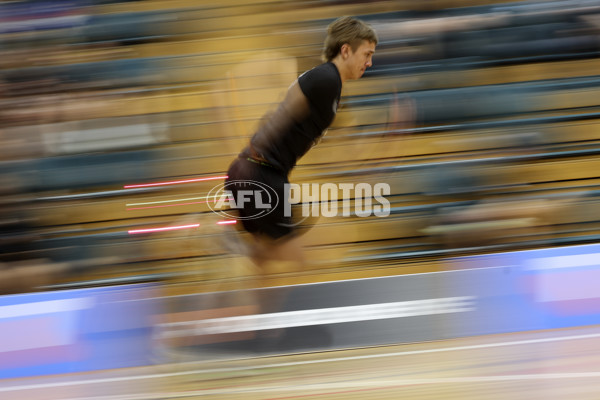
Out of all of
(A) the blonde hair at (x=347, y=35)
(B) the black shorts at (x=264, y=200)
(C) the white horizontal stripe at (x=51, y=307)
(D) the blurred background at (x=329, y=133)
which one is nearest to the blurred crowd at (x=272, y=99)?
(D) the blurred background at (x=329, y=133)

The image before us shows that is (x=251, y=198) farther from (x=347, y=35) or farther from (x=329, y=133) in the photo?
(x=329, y=133)

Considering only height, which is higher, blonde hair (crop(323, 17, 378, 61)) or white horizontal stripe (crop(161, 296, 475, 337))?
blonde hair (crop(323, 17, 378, 61))

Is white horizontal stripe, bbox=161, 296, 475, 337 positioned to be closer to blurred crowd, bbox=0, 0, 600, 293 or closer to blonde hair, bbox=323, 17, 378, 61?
blurred crowd, bbox=0, 0, 600, 293

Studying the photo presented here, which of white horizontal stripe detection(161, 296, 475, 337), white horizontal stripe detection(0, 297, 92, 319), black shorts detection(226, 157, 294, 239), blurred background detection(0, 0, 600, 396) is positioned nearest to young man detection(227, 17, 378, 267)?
black shorts detection(226, 157, 294, 239)

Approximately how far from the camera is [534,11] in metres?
4.53

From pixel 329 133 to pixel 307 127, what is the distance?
1414 millimetres

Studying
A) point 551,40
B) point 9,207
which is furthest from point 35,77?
point 551,40

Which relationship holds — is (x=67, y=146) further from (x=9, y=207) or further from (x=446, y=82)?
(x=446, y=82)

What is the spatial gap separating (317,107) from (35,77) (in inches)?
81.6

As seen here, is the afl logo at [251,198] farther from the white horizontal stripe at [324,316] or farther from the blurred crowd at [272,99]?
the blurred crowd at [272,99]

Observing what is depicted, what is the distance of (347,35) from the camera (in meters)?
3.11

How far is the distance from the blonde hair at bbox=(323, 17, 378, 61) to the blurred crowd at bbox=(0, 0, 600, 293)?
114 centimetres

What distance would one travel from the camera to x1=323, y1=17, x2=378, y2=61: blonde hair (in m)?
3.11

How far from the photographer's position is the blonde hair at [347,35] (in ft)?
10.2
